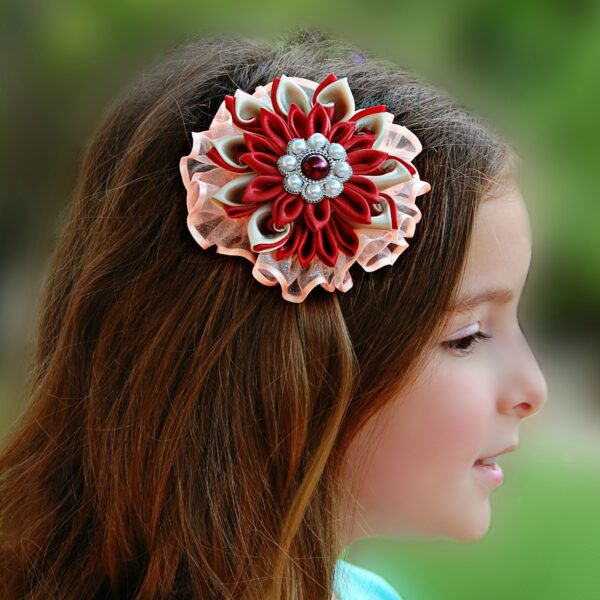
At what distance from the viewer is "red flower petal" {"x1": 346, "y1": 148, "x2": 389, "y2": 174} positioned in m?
0.88

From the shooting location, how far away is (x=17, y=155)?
277 cm

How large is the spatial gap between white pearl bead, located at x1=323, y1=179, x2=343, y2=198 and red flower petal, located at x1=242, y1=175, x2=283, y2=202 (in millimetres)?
49

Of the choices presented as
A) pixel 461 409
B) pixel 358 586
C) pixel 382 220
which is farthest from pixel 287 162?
pixel 358 586

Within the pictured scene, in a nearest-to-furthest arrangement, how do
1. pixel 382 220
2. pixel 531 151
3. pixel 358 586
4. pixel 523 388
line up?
1. pixel 382 220
2. pixel 523 388
3. pixel 358 586
4. pixel 531 151

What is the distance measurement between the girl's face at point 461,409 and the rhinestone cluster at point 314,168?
6.9 inches

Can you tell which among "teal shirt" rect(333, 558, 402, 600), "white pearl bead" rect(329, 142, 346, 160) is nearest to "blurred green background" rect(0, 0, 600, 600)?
"teal shirt" rect(333, 558, 402, 600)

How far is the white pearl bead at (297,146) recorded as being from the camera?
0.88m

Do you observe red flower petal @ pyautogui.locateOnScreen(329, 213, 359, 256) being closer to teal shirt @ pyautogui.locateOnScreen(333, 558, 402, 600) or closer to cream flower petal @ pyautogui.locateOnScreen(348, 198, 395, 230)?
cream flower petal @ pyautogui.locateOnScreen(348, 198, 395, 230)

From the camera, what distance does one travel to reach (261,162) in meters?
0.87

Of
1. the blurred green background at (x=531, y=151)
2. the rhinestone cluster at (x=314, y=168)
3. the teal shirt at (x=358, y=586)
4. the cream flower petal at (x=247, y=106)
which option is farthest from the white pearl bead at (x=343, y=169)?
the teal shirt at (x=358, y=586)

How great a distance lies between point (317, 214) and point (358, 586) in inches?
26.4

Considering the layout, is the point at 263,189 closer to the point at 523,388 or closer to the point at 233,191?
the point at 233,191

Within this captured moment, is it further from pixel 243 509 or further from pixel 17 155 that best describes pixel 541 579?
pixel 17 155

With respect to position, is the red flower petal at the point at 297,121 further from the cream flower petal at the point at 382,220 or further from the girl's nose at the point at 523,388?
the girl's nose at the point at 523,388
